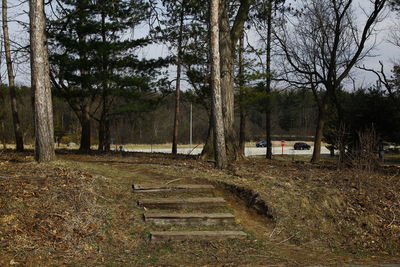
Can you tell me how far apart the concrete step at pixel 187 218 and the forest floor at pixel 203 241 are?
10.3 inches

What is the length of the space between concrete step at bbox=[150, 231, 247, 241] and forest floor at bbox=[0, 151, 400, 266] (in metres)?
0.10

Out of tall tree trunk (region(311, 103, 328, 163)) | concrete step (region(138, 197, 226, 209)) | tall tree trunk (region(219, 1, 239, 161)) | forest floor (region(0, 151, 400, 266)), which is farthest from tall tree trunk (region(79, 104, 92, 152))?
concrete step (region(138, 197, 226, 209))

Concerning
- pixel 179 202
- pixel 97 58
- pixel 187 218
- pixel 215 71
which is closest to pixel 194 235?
pixel 187 218

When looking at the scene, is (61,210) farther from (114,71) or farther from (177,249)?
(114,71)

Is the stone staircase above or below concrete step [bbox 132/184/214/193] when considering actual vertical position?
below

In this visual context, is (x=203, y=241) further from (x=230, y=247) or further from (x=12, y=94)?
(x=12, y=94)

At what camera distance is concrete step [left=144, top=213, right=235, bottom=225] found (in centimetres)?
676

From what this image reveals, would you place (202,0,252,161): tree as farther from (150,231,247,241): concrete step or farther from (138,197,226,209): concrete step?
(150,231,247,241): concrete step

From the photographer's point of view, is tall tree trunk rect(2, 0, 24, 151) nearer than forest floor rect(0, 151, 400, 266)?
No

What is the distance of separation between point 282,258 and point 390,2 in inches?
558

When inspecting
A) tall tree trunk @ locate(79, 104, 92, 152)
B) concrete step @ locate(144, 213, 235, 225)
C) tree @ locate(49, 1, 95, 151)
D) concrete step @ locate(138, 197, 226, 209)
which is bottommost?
concrete step @ locate(144, 213, 235, 225)

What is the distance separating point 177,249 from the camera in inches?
235

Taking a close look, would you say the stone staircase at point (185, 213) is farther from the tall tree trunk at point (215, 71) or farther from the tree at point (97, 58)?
the tree at point (97, 58)

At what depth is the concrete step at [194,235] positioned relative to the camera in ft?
20.3
